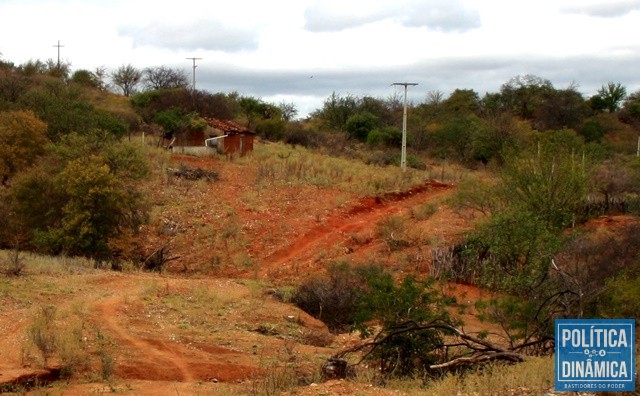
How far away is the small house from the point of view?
135 ft

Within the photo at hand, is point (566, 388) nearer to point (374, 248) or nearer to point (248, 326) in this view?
point (248, 326)

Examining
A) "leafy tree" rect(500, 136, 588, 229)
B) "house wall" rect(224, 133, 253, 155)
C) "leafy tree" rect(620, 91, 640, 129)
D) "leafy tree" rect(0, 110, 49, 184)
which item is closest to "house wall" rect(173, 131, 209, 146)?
"house wall" rect(224, 133, 253, 155)

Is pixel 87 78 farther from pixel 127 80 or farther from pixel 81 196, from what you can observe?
pixel 81 196

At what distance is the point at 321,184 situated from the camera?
35.1 meters

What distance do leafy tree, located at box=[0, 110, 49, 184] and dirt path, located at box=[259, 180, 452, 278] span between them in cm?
904

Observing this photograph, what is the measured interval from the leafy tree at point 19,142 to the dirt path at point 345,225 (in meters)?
9.04

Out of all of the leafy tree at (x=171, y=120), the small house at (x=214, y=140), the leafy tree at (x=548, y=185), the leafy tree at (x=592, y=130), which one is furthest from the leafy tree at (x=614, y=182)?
the leafy tree at (x=592, y=130)

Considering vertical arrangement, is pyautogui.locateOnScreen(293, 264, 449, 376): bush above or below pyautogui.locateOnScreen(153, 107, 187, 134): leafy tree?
below

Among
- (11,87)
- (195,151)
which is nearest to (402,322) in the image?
(195,151)

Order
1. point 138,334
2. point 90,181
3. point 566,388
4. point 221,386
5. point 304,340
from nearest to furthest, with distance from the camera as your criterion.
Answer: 1. point 566,388
2. point 221,386
3. point 138,334
4. point 304,340
5. point 90,181

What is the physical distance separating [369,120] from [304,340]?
42318 millimetres

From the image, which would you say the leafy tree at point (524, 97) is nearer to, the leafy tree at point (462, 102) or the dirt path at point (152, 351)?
the leafy tree at point (462, 102)

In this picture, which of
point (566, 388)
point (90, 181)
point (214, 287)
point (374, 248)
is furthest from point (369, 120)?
point (566, 388)

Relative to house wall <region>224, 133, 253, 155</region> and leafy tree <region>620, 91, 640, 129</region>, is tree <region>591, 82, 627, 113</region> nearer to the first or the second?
leafy tree <region>620, 91, 640, 129</region>
